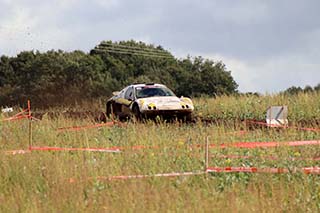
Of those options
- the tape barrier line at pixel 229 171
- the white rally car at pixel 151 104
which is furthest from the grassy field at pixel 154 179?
A: the white rally car at pixel 151 104

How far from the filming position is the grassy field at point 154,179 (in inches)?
270

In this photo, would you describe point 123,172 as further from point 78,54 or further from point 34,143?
point 78,54

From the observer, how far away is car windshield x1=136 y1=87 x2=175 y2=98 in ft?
68.5

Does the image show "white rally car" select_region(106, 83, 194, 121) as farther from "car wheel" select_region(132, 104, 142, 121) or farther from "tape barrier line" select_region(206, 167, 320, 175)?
"tape barrier line" select_region(206, 167, 320, 175)

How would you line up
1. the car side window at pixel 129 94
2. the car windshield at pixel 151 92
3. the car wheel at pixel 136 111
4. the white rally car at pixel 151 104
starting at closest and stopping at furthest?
the white rally car at pixel 151 104 < the car wheel at pixel 136 111 < the car windshield at pixel 151 92 < the car side window at pixel 129 94

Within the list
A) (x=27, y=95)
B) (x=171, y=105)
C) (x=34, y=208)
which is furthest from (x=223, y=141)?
(x=27, y=95)

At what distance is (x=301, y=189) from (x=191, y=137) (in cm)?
512

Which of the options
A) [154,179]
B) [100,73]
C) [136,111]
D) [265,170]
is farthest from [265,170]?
[100,73]

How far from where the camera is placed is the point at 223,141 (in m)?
11.4

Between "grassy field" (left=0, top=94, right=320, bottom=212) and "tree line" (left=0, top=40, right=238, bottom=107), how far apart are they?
33735 mm

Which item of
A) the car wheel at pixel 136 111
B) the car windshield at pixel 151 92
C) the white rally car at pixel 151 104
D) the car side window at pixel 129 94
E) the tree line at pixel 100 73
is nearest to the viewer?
the white rally car at pixel 151 104

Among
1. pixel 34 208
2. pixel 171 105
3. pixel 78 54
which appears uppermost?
pixel 78 54

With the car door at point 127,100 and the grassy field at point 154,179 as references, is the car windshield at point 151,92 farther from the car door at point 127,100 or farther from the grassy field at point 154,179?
the grassy field at point 154,179


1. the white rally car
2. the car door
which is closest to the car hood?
the white rally car
